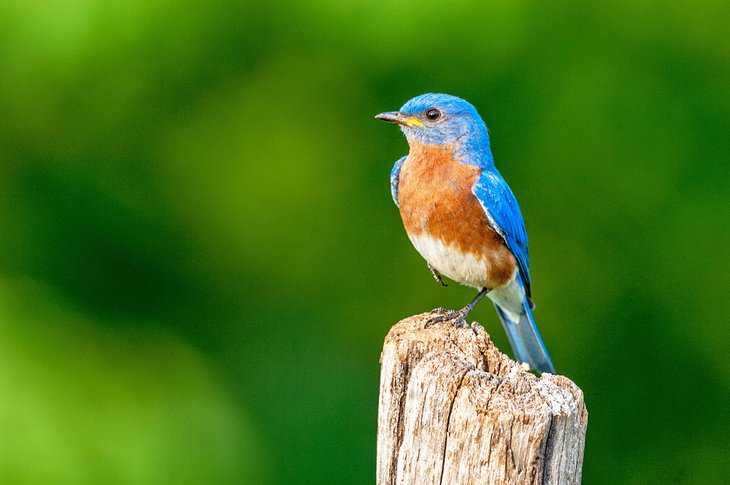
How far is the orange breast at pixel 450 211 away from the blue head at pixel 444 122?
5 centimetres

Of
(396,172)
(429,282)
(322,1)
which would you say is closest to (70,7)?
(322,1)

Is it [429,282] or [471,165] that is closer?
[471,165]

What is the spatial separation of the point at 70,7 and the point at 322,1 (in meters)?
1.17

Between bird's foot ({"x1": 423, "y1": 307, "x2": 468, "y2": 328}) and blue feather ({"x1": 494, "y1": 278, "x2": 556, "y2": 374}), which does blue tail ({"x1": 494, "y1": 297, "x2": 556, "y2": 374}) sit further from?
bird's foot ({"x1": 423, "y1": 307, "x2": 468, "y2": 328})

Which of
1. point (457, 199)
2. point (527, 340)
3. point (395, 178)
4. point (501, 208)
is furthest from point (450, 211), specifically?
point (527, 340)

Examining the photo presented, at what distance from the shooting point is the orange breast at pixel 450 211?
4902 millimetres

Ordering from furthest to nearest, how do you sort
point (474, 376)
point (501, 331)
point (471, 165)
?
point (501, 331) < point (471, 165) < point (474, 376)

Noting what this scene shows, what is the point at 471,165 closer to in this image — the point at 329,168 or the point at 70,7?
the point at 329,168

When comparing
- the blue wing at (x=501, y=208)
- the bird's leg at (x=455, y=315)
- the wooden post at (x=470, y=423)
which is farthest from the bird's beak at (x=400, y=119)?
the wooden post at (x=470, y=423)

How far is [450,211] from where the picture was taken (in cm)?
489

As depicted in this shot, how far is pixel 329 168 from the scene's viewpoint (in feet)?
18.5

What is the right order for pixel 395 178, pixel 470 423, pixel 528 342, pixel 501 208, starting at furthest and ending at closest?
1. pixel 528 342
2. pixel 395 178
3. pixel 501 208
4. pixel 470 423

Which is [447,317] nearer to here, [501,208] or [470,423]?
[501,208]

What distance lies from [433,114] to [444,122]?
64 mm
